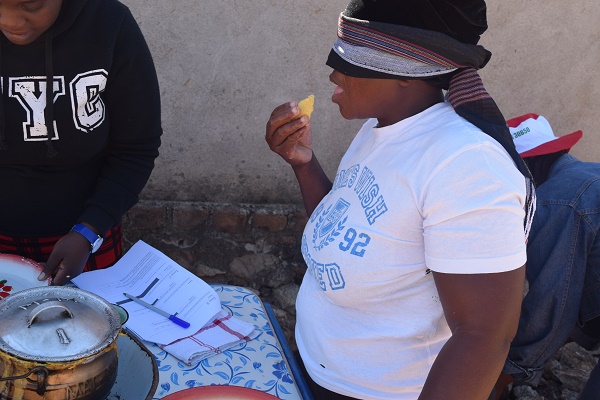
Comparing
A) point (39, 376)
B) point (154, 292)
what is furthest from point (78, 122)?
point (39, 376)

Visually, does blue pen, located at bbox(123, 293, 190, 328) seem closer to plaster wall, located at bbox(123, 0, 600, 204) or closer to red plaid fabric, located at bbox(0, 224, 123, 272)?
red plaid fabric, located at bbox(0, 224, 123, 272)

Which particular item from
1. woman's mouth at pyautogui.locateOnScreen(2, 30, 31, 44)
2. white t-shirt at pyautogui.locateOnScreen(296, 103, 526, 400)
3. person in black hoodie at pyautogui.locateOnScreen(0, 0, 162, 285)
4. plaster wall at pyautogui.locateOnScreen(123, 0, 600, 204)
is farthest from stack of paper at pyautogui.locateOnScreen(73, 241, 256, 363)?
plaster wall at pyautogui.locateOnScreen(123, 0, 600, 204)

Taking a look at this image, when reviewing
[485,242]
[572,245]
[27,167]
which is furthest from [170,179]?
[485,242]

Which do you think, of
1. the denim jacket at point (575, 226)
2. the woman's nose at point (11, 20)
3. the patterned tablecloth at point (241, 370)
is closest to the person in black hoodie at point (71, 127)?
the woman's nose at point (11, 20)

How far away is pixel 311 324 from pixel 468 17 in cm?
87

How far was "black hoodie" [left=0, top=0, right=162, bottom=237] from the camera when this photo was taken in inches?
75.3

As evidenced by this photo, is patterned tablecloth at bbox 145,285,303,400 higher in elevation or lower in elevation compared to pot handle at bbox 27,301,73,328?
lower

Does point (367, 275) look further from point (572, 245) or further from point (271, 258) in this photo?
point (271, 258)

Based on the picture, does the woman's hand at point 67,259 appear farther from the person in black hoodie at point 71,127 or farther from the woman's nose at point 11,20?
the woman's nose at point 11,20

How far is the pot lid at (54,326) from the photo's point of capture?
1212 millimetres

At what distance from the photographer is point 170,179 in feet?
12.1

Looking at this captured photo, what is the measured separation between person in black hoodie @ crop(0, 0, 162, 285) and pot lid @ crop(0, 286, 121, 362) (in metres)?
0.53

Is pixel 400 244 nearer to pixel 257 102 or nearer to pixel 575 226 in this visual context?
pixel 575 226

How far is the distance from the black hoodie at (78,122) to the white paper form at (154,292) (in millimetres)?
170
